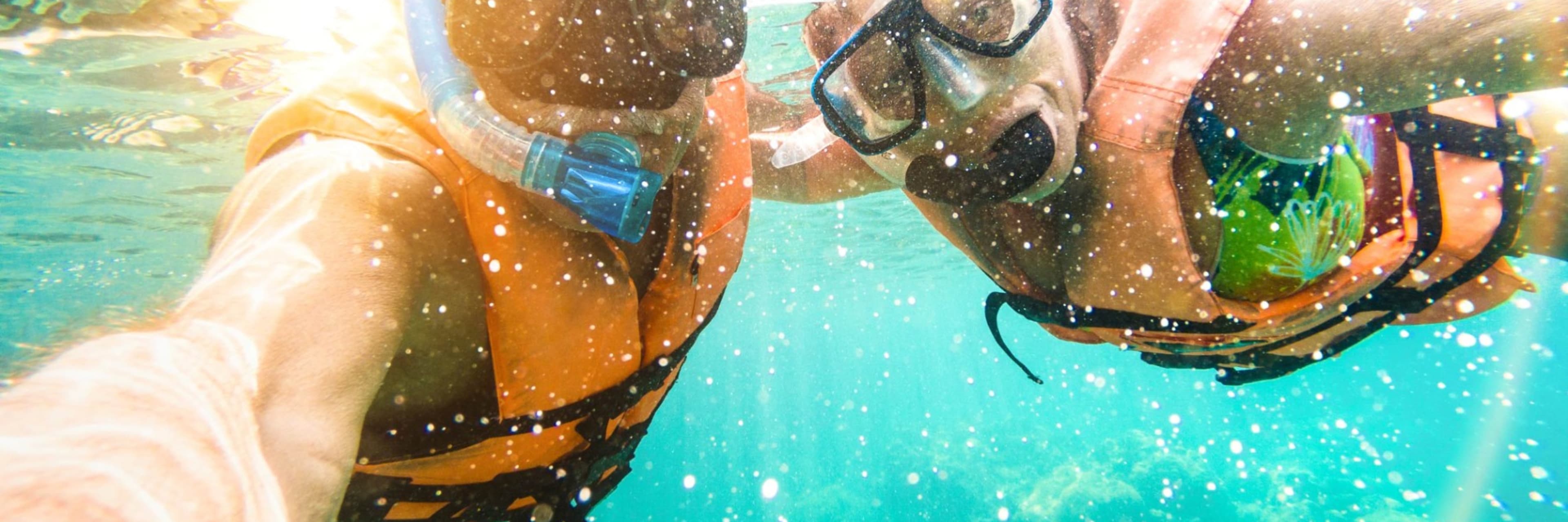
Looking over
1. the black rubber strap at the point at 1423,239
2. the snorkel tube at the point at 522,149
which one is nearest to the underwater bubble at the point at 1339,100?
the black rubber strap at the point at 1423,239

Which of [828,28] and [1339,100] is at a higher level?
[1339,100]

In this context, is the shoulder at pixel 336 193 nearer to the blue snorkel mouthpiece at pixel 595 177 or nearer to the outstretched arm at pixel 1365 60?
the blue snorkel mouthpiece at pixel 595 177

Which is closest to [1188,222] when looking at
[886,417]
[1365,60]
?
[1365,60]

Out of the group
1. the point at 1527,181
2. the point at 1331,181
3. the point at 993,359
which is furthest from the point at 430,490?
the point at 993,359

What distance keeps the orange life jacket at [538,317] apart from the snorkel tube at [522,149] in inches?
8.3

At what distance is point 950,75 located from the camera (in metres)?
2.45

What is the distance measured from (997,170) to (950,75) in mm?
432

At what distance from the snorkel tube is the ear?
4.54 ft

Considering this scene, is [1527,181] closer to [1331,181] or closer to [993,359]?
[1331,181]

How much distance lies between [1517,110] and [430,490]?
4879 mm

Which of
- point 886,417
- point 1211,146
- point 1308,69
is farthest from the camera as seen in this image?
point 886,417

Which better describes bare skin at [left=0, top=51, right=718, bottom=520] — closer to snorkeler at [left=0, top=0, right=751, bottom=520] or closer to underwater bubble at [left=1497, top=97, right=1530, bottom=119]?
snorkeler at [left=0, top=0, right=751, bottom=520]

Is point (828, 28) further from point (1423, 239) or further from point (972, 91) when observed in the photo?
point (1423, 239)

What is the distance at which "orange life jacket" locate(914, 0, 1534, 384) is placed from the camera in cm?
243
